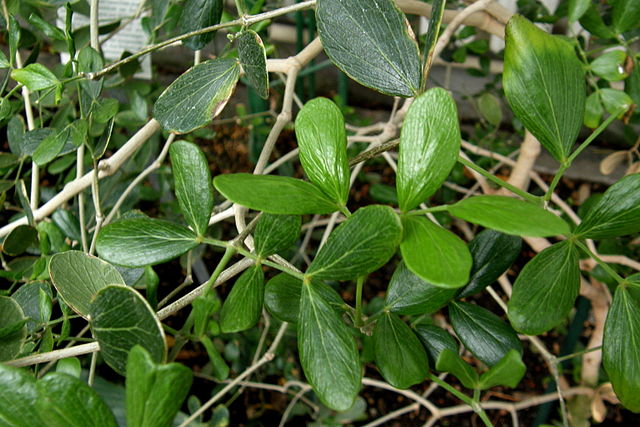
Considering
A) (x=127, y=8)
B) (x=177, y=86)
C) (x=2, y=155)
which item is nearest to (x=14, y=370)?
(x=177, y=86)

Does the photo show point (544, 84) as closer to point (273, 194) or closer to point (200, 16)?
point (273, 194)

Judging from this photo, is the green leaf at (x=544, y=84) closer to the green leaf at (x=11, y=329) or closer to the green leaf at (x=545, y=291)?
the green leaf at (x=545, y=291)

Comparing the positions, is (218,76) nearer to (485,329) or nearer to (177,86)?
(177,86)

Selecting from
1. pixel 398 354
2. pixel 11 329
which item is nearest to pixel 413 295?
pixel 398 354

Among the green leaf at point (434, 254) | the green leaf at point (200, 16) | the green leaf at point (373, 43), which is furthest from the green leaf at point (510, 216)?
the green leaf at point (200, 16)

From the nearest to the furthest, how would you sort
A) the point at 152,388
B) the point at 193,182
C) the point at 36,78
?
the point at 152,388
the point at 193,182
the point at 36,78

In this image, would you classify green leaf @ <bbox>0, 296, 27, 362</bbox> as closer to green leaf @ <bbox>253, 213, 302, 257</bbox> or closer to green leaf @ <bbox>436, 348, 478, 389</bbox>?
green leaf @ <bbox>253, 213, 302, 257</bbox>
